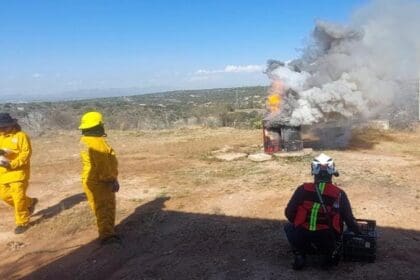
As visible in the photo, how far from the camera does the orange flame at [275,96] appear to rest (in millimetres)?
12336

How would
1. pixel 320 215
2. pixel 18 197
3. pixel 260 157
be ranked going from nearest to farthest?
pixel 320 215 < pixel 18 197 < pixel 260 157

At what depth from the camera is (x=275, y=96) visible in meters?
12.4

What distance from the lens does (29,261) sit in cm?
644

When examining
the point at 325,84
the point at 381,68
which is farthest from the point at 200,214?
the point at 381,68

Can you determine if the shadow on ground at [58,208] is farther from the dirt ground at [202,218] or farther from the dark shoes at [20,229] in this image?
the dark shoes at [20,229]

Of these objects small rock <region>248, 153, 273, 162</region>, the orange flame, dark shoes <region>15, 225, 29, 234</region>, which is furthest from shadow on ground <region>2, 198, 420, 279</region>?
the orange flame

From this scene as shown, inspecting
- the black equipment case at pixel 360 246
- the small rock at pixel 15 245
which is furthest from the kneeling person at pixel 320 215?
the small rock at pixel 15 245

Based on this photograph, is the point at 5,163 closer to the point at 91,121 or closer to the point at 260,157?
the point at 91,121

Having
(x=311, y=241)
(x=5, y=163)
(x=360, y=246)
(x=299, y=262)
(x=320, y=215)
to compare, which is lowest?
(x=299, y=262)

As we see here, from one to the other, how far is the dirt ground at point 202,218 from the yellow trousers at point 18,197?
27cm

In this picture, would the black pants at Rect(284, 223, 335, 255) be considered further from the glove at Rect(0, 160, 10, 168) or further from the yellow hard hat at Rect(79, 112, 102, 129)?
the glove at Rect(0, 160, 10, 168)

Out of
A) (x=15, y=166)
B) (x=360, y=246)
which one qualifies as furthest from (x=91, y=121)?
(x=360, y=246)

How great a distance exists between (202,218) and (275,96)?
5.85 m

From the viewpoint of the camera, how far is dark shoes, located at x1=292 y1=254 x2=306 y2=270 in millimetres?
5117
